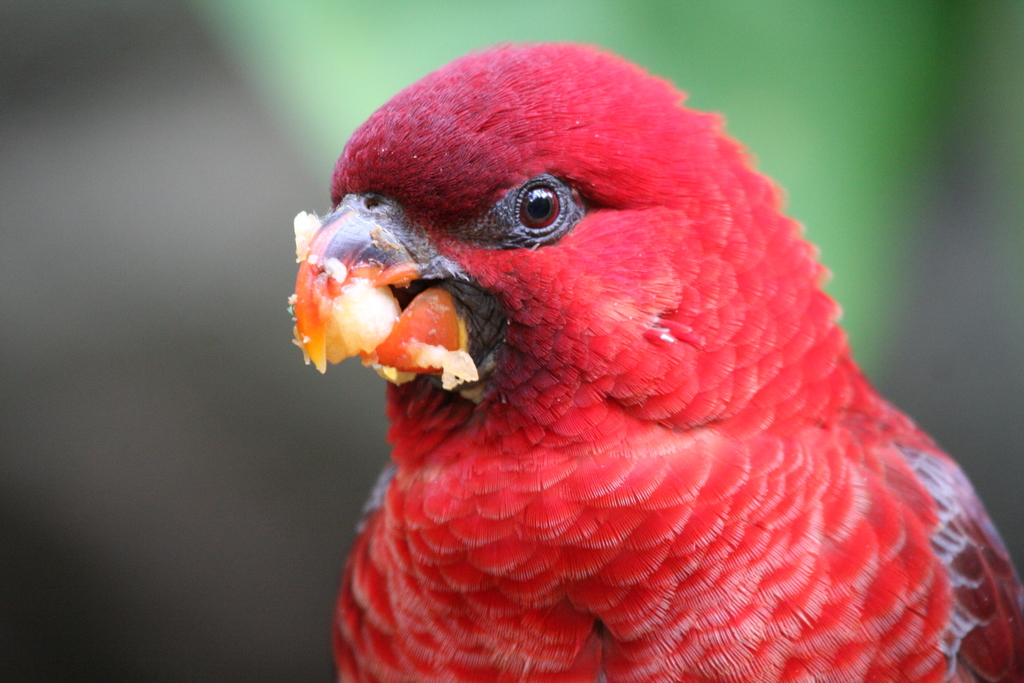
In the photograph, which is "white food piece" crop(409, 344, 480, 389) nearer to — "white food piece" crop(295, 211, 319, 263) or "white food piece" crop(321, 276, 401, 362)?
"white food piece" crop(321, 276, 401, 362)

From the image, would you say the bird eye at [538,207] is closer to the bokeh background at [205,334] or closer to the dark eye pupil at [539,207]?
the dark eye pupil at [539,207]

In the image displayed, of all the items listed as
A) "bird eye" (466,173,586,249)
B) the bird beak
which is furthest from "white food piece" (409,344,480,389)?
"bird eye" (466,173,586,249)

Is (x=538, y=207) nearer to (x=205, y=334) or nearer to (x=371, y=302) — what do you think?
(x=371, y=302)

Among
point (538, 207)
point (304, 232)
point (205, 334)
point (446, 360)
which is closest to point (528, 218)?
point (538, 207)

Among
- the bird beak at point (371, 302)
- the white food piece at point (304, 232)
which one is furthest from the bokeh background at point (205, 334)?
the bird beak at point (371, 302)

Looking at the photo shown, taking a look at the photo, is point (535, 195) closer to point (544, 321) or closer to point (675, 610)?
point (544, 321)
